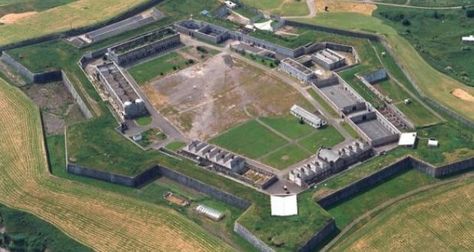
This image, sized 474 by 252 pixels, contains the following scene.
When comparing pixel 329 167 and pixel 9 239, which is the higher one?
pixel 329 167

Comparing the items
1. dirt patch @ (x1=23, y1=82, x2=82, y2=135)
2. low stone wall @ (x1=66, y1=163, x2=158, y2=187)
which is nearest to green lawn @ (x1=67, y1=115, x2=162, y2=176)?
low stone wall @ (x1=66, y1=163, x2=158, y2=187)

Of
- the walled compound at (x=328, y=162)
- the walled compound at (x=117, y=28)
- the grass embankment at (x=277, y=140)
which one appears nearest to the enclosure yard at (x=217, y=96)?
the grass embankment at (x=277, y=140)

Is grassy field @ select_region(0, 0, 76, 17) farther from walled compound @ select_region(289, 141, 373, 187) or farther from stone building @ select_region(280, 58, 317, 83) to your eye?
walled compound @ select_region(289, 141, 373, 187)

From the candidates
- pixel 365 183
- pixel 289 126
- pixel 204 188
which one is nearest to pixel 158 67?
pixel 289 126

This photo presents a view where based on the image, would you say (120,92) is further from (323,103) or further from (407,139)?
(407,139)

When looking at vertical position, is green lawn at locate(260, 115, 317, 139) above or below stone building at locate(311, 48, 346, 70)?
below

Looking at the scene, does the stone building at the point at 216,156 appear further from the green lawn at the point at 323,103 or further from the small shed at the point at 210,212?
the green lawn at the point at 323,103

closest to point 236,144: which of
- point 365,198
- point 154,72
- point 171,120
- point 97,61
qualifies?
point 171,120

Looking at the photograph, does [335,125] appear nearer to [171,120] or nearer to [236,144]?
[236,144]

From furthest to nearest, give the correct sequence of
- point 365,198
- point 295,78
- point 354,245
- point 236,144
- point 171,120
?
point 295,78, point 171,120, point 236,144, point 365,198, point 354,245
